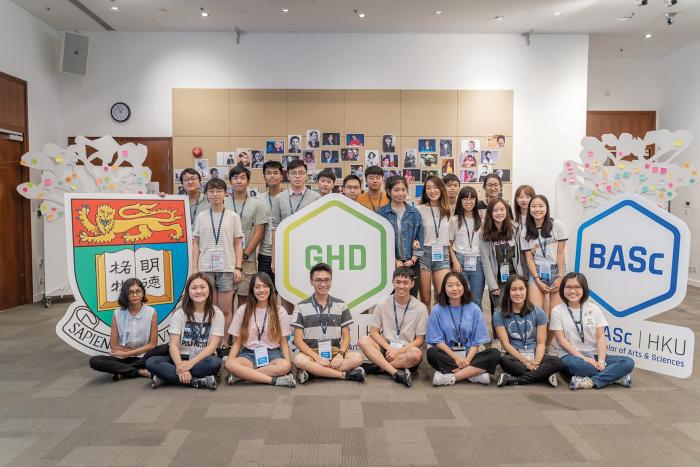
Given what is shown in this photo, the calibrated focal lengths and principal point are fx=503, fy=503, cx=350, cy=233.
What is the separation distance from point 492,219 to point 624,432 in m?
1.95

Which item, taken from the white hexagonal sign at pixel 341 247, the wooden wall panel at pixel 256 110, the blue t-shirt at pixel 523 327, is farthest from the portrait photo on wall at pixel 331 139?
the blue t-shirt at pixel 523 327

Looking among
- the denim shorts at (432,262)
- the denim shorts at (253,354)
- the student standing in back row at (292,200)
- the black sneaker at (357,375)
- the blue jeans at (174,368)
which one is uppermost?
the student standing in back row at (292,200)

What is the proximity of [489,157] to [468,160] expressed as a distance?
329mm

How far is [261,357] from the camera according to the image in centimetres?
359

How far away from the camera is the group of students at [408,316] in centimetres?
355

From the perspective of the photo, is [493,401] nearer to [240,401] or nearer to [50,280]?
[240,401]

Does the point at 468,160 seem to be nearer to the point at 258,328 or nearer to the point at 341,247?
the point at 341,247

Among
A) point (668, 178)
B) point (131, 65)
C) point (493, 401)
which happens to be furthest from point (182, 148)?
point (668, 178)

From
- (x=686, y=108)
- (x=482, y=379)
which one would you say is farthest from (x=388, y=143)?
(x=686, y=108)

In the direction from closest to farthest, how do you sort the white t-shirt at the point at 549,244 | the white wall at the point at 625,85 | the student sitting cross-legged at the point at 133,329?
the student sitting cross-legged at the point at 133,329 < the white t-shirt at the point at 549,244 < the white wall at the point at 625,85

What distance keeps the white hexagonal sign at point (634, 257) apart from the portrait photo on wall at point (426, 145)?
374 centimetres

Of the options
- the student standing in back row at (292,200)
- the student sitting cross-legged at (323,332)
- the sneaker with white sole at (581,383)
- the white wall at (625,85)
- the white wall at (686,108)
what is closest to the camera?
the sneaker with white sole at (581,383)

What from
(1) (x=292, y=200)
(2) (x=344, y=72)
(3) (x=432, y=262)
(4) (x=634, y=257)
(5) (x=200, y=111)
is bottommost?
(3) (x=432, y=262)

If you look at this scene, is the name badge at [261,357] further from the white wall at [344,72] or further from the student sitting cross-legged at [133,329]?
the white wall at [344,72]
